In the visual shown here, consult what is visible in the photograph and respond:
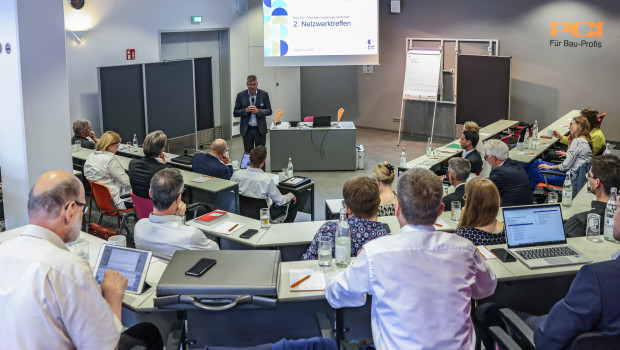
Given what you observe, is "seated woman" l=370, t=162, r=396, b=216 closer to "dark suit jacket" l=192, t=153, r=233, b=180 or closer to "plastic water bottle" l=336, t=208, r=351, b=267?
"plastic water bottle" l=336, t=208, r=351, b=267

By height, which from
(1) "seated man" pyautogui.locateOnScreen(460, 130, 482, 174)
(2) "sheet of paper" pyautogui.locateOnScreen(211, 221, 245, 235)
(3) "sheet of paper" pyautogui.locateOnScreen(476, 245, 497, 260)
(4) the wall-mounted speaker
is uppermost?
(4) the wall-mounted speaker

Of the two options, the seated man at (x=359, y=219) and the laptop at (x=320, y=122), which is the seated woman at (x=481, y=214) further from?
the laptop at (x=320, y=122)

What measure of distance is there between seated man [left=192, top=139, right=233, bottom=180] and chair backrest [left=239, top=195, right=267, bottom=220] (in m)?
0.43

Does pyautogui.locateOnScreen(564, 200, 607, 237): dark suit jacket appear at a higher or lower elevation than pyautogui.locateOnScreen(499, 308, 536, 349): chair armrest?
higher

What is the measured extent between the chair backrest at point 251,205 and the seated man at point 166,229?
2.29 metres

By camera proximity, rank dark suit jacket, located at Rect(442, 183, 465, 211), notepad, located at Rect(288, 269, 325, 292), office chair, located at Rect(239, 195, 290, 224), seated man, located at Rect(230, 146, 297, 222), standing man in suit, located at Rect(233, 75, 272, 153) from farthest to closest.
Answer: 1. standing man in suit, located at Rect(233, 75, 272, 153)
2. office chair, located at Rect(239, 195, 290, 224)
3. seated man, located at Rect(230, 146, 297, 222)
4. dark suit jacket, located at Rect(442, 183, 465, 211)
5. notepad, located at Rect(288, 269, 325, 292)

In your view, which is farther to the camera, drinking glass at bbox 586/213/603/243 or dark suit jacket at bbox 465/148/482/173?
dark suit jacket at bbox 465/148/482/173

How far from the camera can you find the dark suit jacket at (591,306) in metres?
2.67

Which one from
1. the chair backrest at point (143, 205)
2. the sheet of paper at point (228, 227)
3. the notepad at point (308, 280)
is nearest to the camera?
the notepad at point (308, 280)

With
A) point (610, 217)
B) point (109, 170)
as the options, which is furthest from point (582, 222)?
point (109, 170)

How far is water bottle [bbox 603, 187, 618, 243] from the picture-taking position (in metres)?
4.19

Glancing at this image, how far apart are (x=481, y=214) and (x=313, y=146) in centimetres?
548

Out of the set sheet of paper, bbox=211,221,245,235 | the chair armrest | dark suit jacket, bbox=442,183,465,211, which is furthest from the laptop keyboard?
sheet of paper, bbox=211,221,245,235

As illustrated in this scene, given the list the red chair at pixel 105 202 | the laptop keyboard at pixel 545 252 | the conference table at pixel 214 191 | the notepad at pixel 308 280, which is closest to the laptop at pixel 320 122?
the conference table at pixel 214 191
